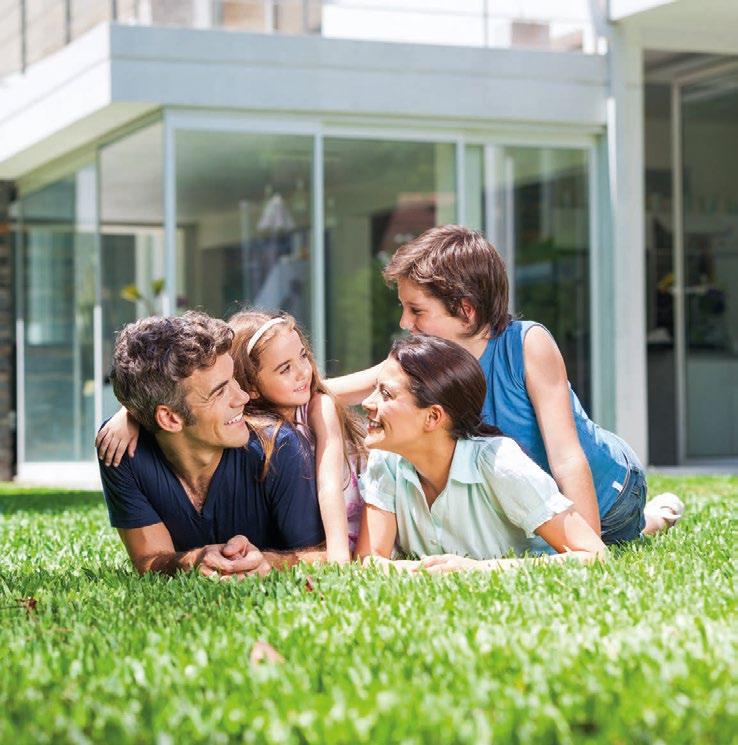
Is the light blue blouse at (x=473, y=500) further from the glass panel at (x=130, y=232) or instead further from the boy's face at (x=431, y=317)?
the glass panel at (x=130, y=232)

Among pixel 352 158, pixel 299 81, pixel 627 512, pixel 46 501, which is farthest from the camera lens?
pixel 352 158

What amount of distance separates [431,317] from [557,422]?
0.56 m

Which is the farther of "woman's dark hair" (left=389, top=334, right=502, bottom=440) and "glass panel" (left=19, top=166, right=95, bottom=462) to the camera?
"glass panel" (left=19, top=166, right=95, bottom=462)

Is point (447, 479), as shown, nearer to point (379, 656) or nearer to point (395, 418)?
point (395, 418)

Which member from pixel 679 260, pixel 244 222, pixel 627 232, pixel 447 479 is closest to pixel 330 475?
pixel 447 479

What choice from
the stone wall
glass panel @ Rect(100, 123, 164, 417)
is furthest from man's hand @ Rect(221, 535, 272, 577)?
the stone wall

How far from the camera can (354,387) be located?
474cm

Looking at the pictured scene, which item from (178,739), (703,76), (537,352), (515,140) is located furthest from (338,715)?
(703,76)

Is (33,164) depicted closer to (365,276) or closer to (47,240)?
(47,240)

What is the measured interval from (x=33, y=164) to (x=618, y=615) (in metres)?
11.3

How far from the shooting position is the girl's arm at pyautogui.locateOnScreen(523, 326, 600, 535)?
4.30 metres

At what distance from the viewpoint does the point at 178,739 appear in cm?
221

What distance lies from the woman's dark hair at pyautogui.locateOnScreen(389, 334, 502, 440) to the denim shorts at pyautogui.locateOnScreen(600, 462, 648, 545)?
2.09 ft

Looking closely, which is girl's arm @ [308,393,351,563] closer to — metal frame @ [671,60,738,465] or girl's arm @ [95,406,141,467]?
girl's arm @ [95,406,141,467]
